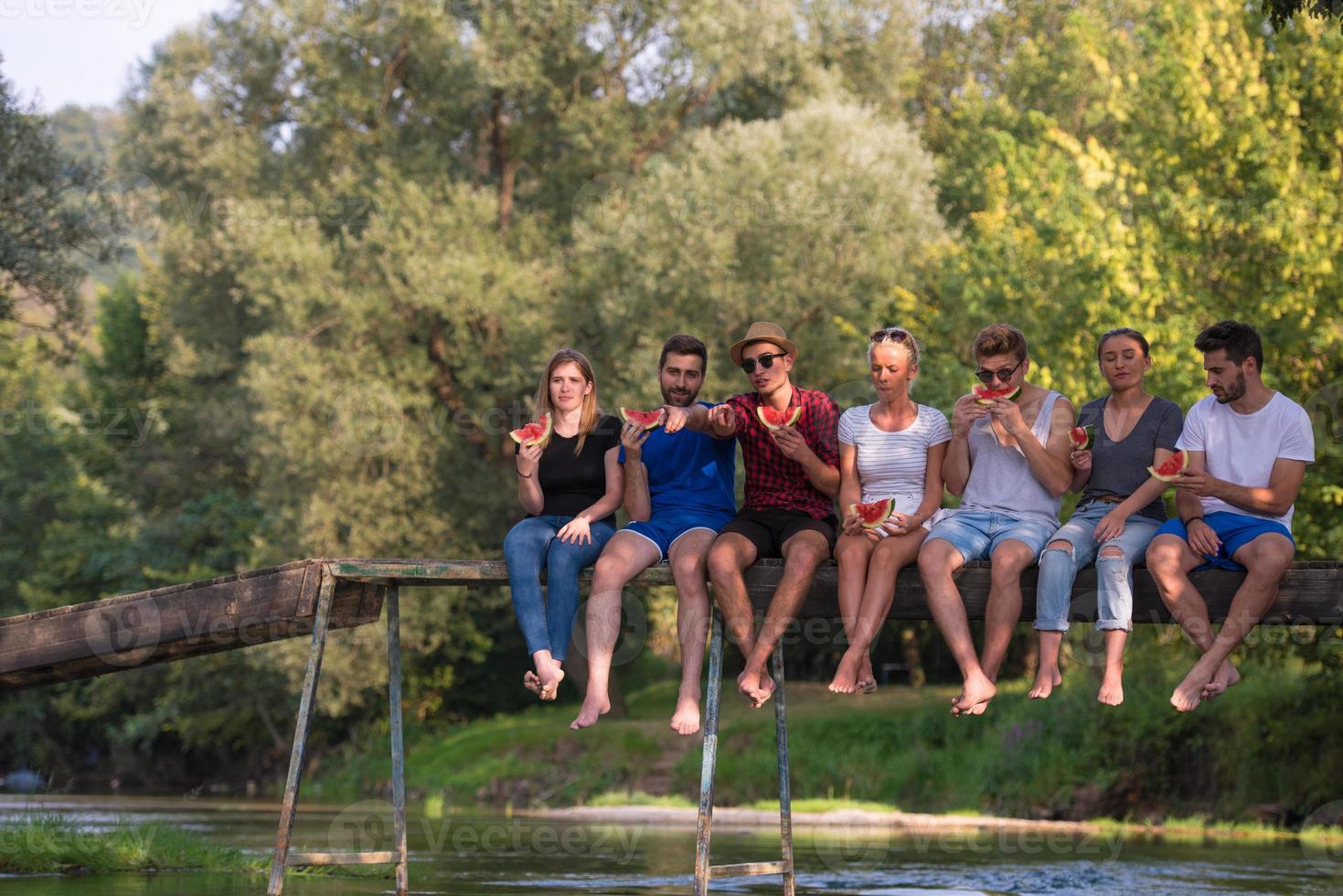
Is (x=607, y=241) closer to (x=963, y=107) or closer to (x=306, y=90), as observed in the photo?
(x=306, y=90)

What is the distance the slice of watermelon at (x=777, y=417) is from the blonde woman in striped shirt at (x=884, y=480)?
441mm

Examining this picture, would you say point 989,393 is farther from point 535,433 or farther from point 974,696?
point 535,433

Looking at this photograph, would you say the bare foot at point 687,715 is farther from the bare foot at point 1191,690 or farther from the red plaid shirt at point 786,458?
the bare foot at point 1191,690

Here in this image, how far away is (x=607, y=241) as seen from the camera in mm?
30281

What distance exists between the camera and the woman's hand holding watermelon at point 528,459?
9.80m

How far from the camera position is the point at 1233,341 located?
9.10 meters

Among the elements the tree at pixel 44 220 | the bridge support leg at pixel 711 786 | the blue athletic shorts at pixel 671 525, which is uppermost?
the tree at pixel 44 220

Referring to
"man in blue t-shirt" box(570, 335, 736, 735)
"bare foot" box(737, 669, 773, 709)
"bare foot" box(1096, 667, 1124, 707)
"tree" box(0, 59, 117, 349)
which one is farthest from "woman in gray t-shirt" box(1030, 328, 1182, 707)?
"tree" box(0, 59, 117, 349)

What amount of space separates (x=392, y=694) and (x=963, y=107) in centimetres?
3184

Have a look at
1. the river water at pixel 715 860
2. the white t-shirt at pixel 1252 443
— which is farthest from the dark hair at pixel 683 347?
the river water at pixel 715 860

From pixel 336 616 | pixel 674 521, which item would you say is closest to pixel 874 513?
pixel 674 521

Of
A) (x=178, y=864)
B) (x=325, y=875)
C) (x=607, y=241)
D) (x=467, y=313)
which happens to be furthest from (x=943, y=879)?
(x=467, y=313)

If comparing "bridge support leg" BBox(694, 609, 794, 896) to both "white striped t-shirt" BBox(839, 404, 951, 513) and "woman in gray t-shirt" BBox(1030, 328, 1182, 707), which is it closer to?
"white striped t-shirt" BBox(839, 404, 951, 513)

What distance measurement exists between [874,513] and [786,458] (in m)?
0.87
